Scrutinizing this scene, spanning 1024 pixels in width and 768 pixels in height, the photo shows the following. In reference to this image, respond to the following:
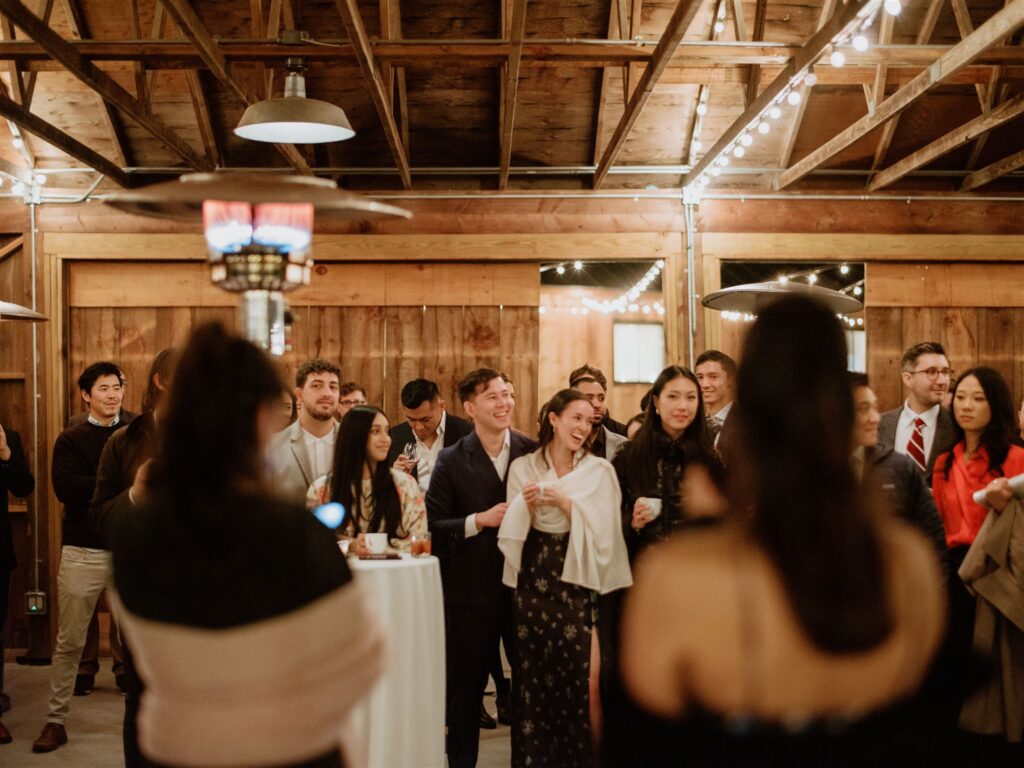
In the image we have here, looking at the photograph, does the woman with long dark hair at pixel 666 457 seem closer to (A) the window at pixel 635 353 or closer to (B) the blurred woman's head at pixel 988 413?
(B) the blurred woman's head at pixel 988 413

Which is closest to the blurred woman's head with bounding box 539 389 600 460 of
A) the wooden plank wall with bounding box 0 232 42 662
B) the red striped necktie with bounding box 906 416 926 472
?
the red striped necktie with bounding box 906 416 926 472

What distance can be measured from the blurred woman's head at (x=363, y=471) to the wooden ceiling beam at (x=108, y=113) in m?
3.88

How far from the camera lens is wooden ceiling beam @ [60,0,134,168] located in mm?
6711

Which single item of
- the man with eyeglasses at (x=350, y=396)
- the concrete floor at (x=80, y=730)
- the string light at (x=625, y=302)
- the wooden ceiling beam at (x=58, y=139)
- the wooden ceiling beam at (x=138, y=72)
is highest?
the wooden ceiling beam at (x=138, y=72)

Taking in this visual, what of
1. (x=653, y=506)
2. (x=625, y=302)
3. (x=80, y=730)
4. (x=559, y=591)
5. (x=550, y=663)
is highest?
(x=625, y=302)

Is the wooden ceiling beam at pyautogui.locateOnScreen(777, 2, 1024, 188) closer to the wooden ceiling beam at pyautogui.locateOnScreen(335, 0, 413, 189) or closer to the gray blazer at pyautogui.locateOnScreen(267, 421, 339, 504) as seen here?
the wooden ceiling beam at pyautogui.locateOnScreen(335, 0, 413, 189)

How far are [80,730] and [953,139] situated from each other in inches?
254

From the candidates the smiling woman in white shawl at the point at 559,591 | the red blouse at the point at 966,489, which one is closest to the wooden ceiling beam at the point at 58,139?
the smiling woman in white shawl at the point at 559,591

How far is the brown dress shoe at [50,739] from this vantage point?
5051 millimetres

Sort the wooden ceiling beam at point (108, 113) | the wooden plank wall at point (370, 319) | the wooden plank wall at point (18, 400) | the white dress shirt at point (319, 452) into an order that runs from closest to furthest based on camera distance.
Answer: the white dress shirt at point (319, 452) < the wooden ceiling beam at point (108, 113) < the wooden plank wall at point (18, 400) < the wooden plank wall at point (370, 319)

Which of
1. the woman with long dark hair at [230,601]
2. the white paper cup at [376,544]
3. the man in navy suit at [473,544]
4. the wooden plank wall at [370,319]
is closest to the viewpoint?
the woman with long dark hair at [230,601]

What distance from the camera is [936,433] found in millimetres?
5320

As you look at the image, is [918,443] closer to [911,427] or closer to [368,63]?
[911,427]

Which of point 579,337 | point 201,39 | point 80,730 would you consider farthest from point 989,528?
point 579,337
